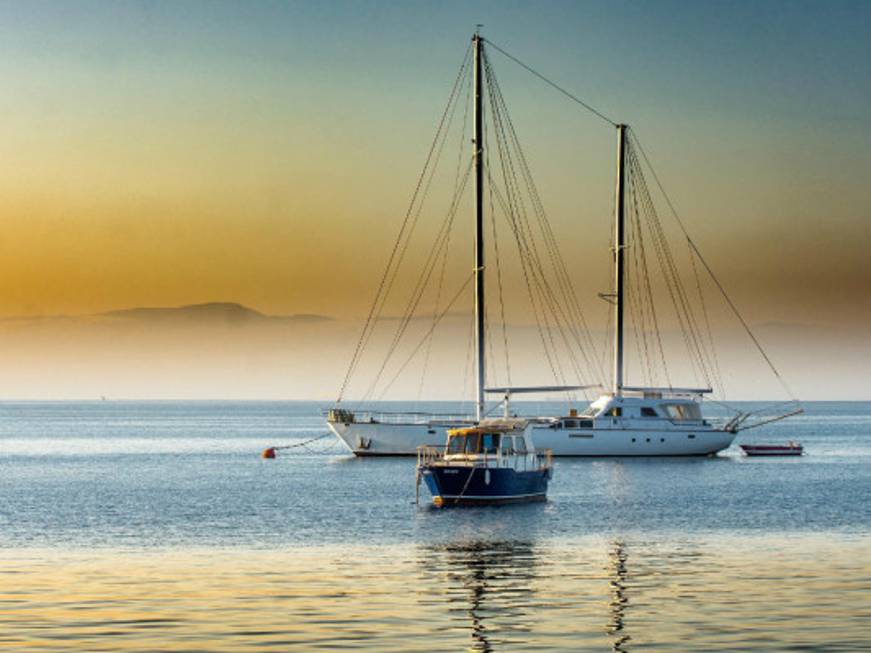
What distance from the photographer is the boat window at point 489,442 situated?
2766 inches

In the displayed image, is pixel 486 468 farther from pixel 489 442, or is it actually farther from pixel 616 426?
pixel 616 426

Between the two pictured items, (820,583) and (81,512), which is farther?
(81,512)

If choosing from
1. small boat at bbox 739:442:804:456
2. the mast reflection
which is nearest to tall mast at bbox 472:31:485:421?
the mast reflection

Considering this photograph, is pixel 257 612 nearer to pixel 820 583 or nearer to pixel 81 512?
pixel 820 583

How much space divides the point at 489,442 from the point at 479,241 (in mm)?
22807

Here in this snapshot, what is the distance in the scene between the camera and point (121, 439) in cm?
19775

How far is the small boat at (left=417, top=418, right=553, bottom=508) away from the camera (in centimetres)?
6888

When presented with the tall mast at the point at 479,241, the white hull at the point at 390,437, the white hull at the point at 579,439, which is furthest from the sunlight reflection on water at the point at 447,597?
the white hull at the point at 390,437

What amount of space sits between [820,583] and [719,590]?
3.31 m

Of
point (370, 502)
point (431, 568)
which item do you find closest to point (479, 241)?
point (370, 502)

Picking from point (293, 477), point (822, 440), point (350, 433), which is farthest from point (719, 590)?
point (822, 440)

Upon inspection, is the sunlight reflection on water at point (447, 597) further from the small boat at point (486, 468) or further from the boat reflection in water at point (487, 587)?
the small boat at point (486, 468)

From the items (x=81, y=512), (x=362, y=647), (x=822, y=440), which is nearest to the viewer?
(x=362, y=647)

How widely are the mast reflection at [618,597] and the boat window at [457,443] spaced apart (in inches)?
677
